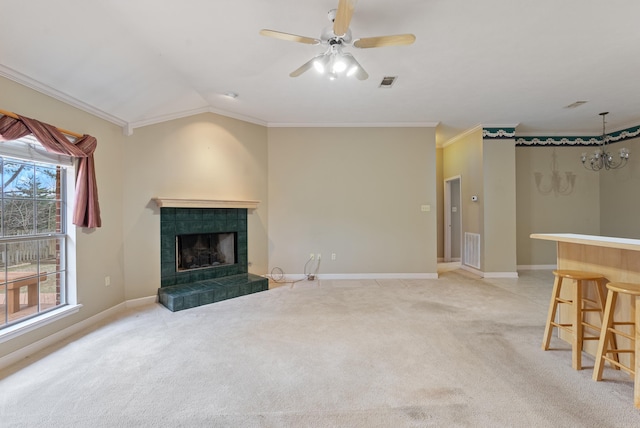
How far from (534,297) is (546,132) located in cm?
366

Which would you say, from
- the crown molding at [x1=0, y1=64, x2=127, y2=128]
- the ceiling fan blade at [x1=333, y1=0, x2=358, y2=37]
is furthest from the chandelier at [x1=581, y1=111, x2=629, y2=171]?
the crown molding at [x1=0, y1=64, x2=127, y2=128]

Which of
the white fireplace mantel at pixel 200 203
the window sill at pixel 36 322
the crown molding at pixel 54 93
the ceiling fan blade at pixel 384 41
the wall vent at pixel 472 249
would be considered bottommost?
the window sill at pixel 36 322

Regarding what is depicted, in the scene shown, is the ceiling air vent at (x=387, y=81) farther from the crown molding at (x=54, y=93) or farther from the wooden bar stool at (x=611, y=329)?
the crown molding at (x=54, y=93)

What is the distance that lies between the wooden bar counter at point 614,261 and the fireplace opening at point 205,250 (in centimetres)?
420

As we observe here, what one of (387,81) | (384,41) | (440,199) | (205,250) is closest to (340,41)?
(384,41)

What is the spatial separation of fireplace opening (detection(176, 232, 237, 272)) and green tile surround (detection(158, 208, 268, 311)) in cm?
10

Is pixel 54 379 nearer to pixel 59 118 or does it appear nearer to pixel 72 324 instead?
pixel 72 324

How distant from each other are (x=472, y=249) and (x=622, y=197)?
9.34 feet

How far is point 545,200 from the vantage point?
19.2ft

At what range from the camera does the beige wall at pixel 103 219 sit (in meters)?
2.55

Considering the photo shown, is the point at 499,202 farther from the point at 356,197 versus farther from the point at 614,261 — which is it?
the point at 614,261

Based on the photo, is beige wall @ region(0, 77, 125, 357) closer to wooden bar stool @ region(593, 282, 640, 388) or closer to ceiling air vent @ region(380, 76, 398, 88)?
ceiling air vent @ region(380, 76, 398, 88)

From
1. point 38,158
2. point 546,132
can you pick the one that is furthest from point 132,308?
point 546,132

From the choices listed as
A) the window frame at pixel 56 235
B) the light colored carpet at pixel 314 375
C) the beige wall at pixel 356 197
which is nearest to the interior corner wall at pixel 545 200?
the beige wall at pixel 356 197
